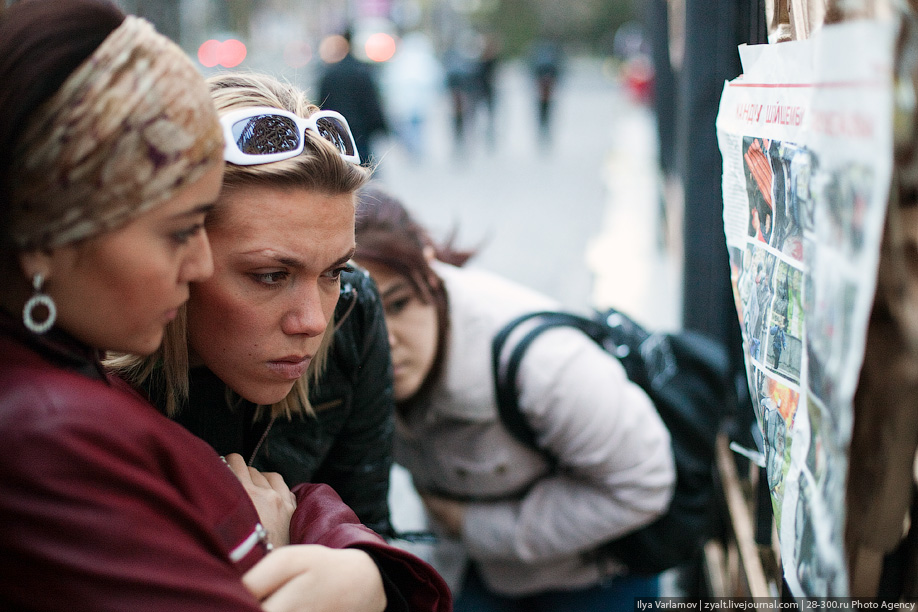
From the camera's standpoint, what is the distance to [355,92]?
8.31 m

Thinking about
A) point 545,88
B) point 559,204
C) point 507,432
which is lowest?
point 559,204

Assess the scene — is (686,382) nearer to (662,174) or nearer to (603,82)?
(662,174)

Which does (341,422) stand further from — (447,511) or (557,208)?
(557,208)

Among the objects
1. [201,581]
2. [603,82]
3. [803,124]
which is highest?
[803,124]

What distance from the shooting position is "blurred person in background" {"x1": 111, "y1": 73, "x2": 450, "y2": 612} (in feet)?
4.11

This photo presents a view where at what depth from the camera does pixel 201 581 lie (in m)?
0.89

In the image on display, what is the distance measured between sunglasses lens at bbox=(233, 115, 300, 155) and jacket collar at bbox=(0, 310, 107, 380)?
42cm

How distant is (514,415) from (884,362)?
1384 millimetres

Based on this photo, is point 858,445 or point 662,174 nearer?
point 858,445

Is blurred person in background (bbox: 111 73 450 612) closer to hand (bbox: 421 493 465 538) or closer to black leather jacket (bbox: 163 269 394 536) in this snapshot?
black leather jacket (bbox: 163 269 394 536)

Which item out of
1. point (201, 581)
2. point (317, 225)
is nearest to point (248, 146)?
point (317, 225)

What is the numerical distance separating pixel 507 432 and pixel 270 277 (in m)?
1.20

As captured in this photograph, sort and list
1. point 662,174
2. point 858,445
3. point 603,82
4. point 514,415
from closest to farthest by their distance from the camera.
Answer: point 858,445 → point 514,415 → point 662,174 → point 603,82

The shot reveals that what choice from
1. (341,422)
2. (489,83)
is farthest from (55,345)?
Answer: (489,83)
